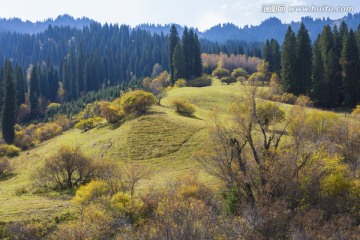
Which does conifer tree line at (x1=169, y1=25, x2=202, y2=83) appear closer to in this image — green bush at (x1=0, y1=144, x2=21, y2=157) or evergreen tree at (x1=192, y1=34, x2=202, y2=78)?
evergreen tree at (x1=192, y1=34, x2=202, y2=78)

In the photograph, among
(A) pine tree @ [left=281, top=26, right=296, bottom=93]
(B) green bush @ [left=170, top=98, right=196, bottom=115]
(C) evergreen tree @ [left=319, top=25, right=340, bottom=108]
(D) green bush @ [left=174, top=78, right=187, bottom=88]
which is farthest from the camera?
(D) green bush @ [left=174, top=78, right=187, bottom=88]

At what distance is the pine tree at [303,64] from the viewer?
7156 centimetres

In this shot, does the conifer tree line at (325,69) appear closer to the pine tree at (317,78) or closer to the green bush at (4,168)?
the pine tree at (317,78)

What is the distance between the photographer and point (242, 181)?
81.4 ft

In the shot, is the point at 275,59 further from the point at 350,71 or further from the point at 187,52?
the point at 350,71

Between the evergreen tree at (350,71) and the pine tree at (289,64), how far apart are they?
31.6ft

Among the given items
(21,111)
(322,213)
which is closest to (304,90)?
(322,213)

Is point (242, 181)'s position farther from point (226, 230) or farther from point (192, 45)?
point (192, 45)

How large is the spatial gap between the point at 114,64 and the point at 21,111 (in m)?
60.0

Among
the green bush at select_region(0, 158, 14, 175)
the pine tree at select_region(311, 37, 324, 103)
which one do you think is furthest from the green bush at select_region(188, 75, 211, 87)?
the green bush at select_region(0, 158, 14, 175)

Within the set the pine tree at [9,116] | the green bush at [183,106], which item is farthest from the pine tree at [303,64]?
the pine tree at [9,116]

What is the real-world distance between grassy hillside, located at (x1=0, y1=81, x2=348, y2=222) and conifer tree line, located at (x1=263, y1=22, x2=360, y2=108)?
21281mm

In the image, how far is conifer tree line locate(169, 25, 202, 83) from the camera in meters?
91.9

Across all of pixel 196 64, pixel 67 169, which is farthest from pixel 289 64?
pixel 67 169
